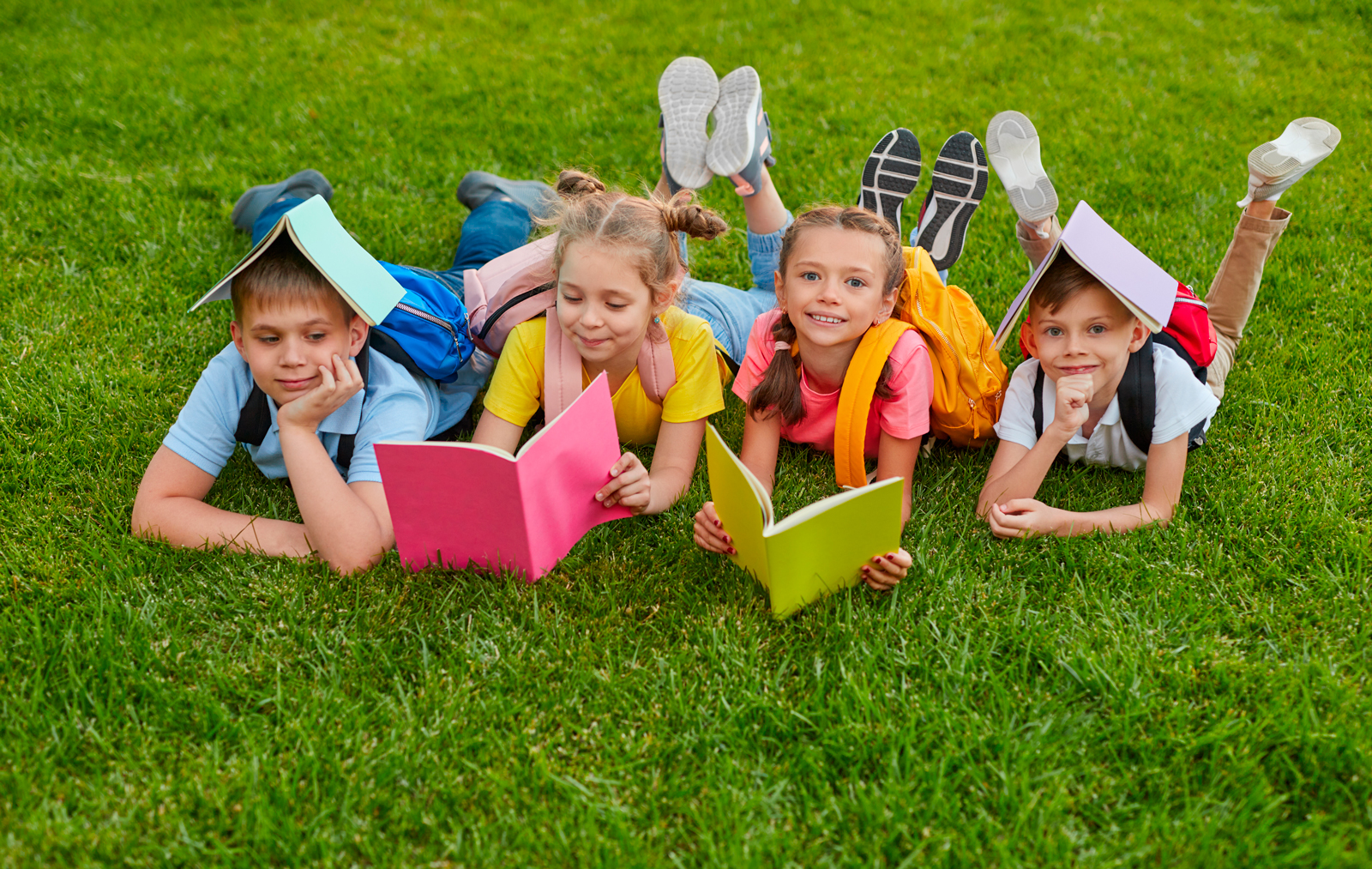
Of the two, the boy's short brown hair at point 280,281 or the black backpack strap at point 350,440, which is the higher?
Answer: the boy's short brown hair at point 280,281

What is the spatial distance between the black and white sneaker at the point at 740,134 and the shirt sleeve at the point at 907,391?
1139mm

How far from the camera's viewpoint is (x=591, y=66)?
706 centimetres

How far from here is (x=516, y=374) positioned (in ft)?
10.9

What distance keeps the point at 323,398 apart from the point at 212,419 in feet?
1.64

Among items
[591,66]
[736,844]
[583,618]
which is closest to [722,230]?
[583,618]

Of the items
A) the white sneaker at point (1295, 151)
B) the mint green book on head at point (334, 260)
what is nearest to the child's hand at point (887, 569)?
the mint green book on head at point (334, 260)

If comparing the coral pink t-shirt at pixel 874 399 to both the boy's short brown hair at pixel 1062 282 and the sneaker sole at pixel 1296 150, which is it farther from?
the sneaker sole at pixel 1296 150

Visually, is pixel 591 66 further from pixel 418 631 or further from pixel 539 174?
pixel 418 631

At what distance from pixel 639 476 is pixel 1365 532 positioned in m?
2.22

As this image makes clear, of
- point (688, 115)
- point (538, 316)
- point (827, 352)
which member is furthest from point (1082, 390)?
point (688, 115)

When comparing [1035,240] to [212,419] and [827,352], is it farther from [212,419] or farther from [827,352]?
[212,419]

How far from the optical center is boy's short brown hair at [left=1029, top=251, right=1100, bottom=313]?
116 inches

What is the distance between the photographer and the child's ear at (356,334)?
3.04m

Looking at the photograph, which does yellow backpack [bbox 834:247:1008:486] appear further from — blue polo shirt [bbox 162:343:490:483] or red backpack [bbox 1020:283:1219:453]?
blue polo shirt [bbox 162:343:490:483]
